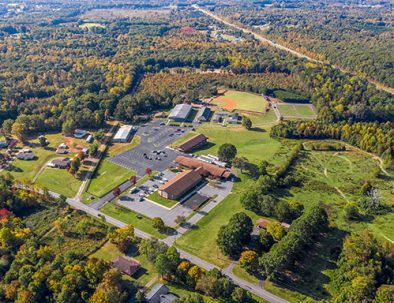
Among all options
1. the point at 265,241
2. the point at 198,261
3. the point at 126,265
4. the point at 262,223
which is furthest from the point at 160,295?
the point at 262,223

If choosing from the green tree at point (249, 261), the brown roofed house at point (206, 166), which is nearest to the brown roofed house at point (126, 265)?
the green tree at point (249, 261)

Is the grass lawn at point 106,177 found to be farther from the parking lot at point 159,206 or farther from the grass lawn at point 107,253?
the grass lawn at point 107,253

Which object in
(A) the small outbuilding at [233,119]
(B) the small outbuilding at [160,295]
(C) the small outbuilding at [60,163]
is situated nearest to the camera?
(B) the small outbuilding at [160,295]

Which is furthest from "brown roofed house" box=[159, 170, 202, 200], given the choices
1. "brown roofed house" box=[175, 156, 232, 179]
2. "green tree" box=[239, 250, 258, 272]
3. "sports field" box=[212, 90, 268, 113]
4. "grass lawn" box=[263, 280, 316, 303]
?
"sports field" box=[212, 90, 268, 113]

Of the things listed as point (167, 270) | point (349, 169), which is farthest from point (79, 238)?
point (349, 169)

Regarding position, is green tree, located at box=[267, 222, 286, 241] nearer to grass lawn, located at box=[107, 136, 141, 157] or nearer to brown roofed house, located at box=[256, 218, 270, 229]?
brown roofed house, located at box=[256, 218, 270, 229]

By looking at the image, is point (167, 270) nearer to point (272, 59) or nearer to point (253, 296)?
point (253, 296)
